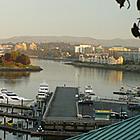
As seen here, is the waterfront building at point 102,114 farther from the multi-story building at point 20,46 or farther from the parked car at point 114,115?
the multi-story building at point 20,46

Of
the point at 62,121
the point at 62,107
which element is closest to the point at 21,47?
the point at 62,107

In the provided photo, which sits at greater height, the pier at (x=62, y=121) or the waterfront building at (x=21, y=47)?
the pier at (x=62, y=121)

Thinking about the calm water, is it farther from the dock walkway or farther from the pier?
the dock walkway

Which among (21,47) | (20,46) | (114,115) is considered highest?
(114,115)

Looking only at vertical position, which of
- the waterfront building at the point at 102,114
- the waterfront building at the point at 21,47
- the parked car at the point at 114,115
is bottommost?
the waterfront building at the point at 21,47

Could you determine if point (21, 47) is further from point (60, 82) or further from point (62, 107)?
point (62, 107)

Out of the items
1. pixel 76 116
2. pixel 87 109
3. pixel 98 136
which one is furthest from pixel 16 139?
pixel 98 136

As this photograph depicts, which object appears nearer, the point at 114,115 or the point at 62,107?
the point at 114,115

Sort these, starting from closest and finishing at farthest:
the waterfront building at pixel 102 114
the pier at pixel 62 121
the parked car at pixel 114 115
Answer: the pier at pixel 62 121
the waterfront building at pixel 102 114
the parked car at pixel 114 115

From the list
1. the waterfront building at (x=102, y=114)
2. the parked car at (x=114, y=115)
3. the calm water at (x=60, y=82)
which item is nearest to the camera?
the waterfront building at (x=102, y=114)

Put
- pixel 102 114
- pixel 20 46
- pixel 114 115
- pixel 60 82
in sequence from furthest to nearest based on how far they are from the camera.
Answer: pixel 20 46, pixel 60 82, pixel 114 115, pixel 102 114

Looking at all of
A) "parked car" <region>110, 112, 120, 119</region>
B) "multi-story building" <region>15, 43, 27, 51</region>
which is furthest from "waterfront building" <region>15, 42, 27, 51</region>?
"parked car" <region>110, 112, 120, 119</region>

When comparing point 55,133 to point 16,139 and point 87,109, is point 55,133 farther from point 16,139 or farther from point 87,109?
point 87,109

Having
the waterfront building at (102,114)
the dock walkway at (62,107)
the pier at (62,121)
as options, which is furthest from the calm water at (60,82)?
the waterfront building at (102,114)
